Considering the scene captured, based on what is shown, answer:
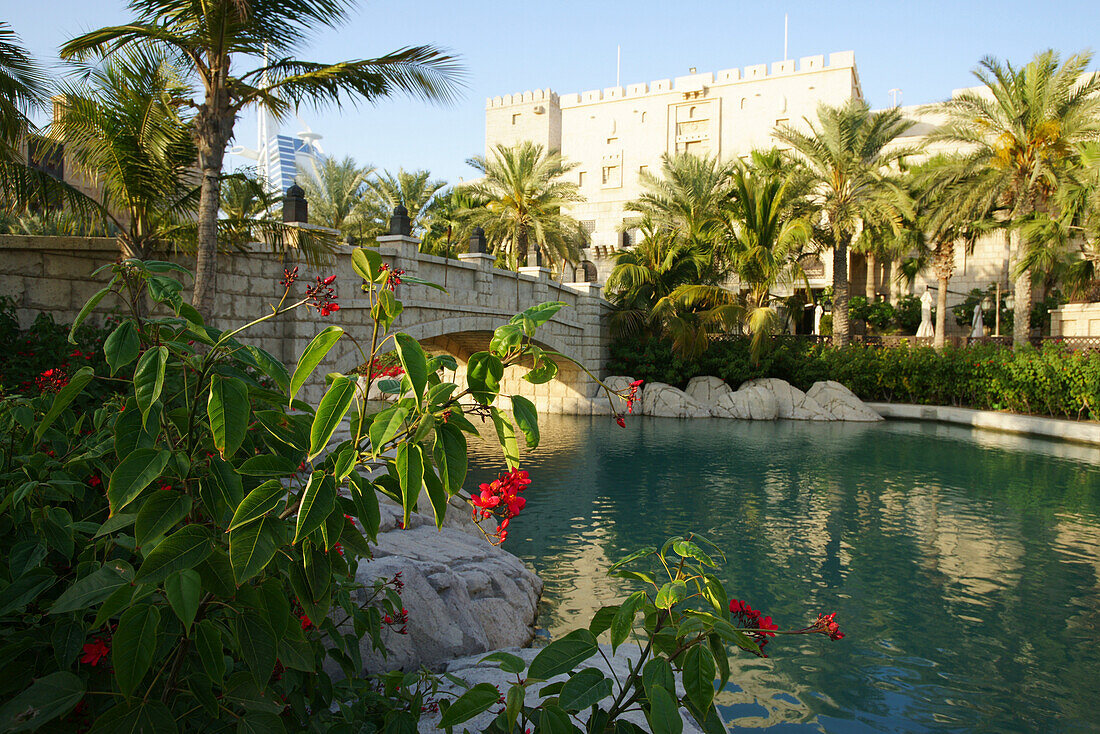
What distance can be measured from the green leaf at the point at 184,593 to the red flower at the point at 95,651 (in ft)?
1.45

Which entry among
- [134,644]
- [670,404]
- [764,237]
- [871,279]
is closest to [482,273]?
[670,404]

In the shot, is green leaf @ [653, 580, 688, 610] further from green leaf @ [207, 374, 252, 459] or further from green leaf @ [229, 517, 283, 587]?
green leaf @ [207, 374, 252, 459]

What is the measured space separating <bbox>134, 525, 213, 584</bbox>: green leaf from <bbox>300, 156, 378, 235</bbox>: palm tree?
92.3ft

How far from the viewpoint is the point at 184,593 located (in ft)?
4.33

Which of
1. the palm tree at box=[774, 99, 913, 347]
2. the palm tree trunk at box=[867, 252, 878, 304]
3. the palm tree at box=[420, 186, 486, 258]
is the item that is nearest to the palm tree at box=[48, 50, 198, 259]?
the palm tree at box=[420, 186, 486, 258]

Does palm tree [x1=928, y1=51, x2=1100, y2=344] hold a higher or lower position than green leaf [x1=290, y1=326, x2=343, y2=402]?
higher

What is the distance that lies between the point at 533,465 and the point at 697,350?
1106 centimetres

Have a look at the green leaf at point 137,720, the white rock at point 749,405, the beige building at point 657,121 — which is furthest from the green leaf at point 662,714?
the beige building at point 657,121

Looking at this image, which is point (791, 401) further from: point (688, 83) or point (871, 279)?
point (688, 83)

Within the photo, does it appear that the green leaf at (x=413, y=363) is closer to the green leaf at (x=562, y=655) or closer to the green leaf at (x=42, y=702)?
the green leaf at (x=562, y=655)

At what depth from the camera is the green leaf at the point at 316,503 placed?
4.39 feet

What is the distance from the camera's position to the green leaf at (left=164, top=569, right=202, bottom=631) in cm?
129

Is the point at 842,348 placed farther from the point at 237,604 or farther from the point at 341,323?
the point at 237,604

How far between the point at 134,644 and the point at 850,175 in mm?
24122
